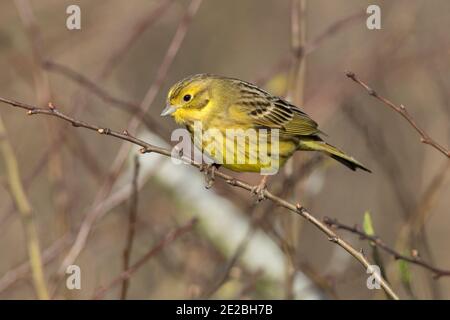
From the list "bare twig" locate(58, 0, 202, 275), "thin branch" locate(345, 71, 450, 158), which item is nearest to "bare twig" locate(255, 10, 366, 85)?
"bare twig" locate(58, 0, 202, 275)

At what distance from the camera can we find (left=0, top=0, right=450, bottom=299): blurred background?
4375 mm

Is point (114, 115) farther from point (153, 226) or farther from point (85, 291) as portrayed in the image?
point (85, 291)

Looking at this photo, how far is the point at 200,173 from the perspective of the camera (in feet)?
20.1

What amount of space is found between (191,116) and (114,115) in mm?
2939

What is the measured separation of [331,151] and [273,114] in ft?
1.74

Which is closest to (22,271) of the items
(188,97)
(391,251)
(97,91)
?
(97,91)

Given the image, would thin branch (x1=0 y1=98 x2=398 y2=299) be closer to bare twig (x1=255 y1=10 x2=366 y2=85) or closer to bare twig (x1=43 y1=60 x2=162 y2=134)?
bare twig (x1=43 y1=60 x2=162 y2=134)

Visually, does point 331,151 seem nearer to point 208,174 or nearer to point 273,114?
point 273,114

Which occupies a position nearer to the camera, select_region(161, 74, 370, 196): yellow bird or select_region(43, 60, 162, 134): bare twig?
select_region(43, 60, 162, 134): bare twig

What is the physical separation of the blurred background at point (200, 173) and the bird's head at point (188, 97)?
6.7 inches

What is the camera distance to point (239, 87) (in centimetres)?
518

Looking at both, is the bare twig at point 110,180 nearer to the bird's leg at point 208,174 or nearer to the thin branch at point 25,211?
the thin branch at point 25,211

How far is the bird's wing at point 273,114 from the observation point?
5.09 meters
